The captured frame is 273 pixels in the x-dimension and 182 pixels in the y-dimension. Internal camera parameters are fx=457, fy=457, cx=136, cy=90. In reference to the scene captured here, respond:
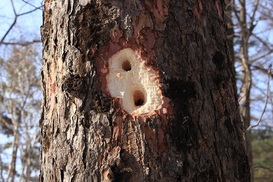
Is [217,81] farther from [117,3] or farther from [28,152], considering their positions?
[28,152]

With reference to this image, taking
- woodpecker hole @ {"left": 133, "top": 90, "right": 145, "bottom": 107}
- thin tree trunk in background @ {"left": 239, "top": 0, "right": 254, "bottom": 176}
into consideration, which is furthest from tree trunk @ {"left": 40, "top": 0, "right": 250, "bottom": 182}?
thin tree trunk in background @ {"left": 239, "top": 0, "right": 254, "bottom": 176}

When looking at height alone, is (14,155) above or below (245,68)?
above

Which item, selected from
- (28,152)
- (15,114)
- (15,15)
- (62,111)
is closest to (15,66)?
(15,114)

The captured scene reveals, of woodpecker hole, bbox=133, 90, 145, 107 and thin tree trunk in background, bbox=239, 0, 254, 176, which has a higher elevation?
thin tree trunk in background, bbox=239, 0, 254, 176

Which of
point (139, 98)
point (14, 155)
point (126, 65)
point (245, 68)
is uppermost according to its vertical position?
point (14, 155)

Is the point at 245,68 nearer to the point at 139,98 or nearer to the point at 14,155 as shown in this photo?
the point at 139,98

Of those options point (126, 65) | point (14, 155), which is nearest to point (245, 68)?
point (126, 65)

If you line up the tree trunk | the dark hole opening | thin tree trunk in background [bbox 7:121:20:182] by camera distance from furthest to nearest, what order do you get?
thin tree trunk in background [bbox 7:121:20:182], the dark hole opening, the tree trunk

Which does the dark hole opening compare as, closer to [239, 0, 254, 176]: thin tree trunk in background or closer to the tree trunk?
the tree trunk
